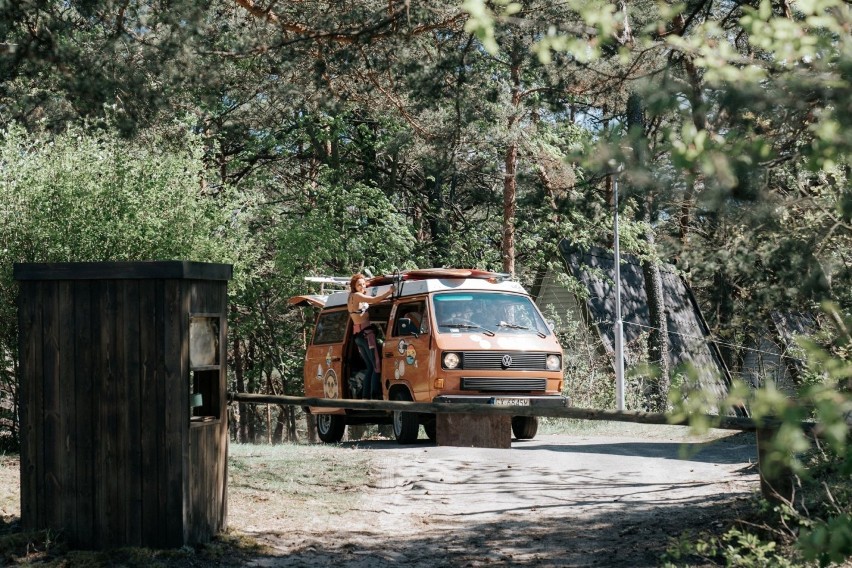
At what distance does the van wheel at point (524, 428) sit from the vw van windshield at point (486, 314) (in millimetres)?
1329

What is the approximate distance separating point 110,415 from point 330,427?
1103cm

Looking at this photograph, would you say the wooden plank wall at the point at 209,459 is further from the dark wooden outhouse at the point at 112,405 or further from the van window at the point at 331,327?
the van window at the point at 331,327

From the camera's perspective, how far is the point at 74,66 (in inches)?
526

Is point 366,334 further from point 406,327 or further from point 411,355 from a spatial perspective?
point 411,355

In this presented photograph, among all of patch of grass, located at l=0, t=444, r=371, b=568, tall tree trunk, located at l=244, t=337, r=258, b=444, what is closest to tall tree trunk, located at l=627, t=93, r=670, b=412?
tall tree trunk, located at l=244, t=337, r=258, b=444

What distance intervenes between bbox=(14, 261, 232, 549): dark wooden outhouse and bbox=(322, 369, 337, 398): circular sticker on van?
10.1 meters

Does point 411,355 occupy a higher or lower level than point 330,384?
higher

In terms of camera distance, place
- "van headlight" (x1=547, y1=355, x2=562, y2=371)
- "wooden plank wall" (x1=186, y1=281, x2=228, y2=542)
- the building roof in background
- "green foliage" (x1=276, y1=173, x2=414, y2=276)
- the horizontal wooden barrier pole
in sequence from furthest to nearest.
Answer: the building roof in background → "green foliage" (x1=276, y1=173, x2=414, y2=276) → "van headlight" (x1=547, y1=355, x2=562, y2=371) → "wooden plank wall" (x1=186, y1=281, x2=228, y2=542) → the horizontal wooden barrier pole

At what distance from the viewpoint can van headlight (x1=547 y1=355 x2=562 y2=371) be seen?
53.5ft

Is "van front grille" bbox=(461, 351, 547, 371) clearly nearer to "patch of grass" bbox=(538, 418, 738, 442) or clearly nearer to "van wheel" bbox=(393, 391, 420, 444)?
"van wheel" bbox=(393, 391, 420, 444)

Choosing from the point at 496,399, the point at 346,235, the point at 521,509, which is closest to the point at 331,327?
the point at 496,399

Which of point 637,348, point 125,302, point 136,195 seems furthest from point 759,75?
point 637,348

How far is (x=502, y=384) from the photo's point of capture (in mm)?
15797

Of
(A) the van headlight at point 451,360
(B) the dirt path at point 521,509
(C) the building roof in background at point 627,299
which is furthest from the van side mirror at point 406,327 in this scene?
(C) the building roof in background at point 627,299
